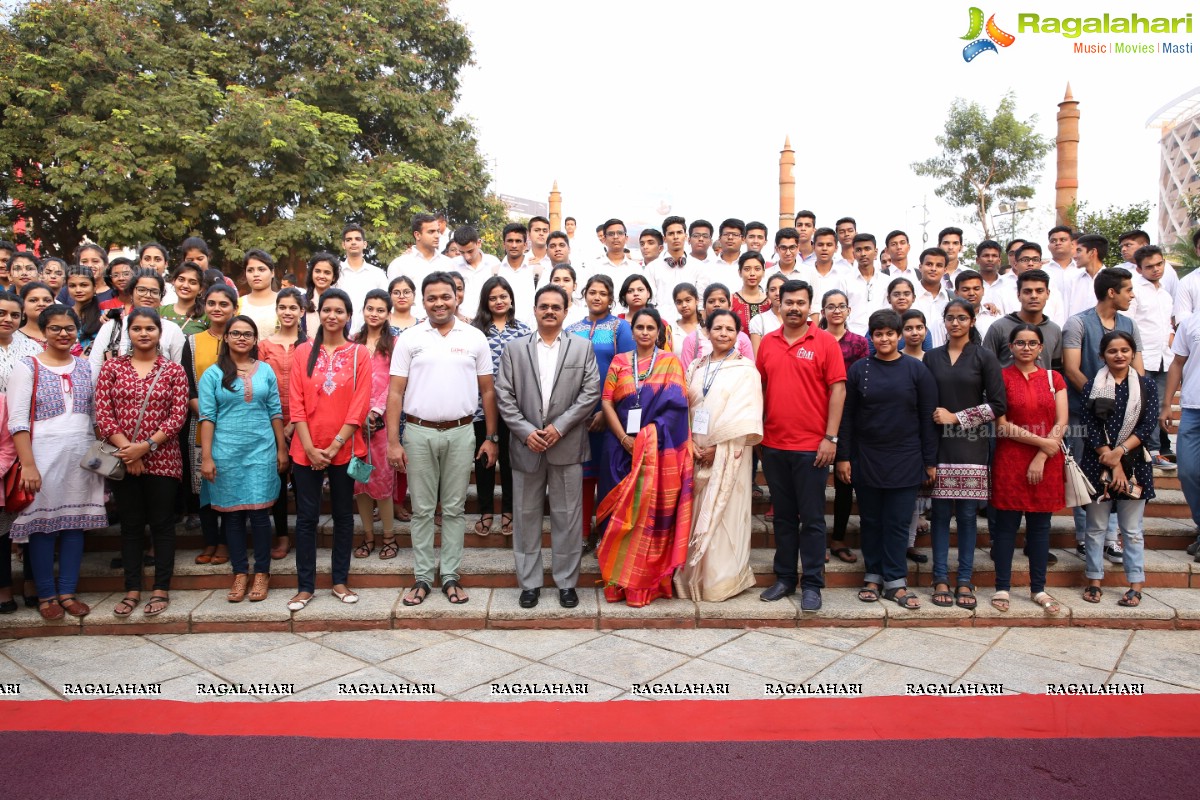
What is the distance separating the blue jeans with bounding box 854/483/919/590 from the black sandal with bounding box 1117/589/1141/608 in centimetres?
118

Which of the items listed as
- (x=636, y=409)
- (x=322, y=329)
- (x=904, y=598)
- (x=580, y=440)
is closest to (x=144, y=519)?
(x=322, y=329)

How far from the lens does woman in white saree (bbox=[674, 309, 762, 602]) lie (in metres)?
4.14

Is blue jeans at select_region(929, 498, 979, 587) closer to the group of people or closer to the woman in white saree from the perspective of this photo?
the group of people

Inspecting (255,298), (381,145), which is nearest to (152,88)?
(381,145)

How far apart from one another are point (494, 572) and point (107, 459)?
2211 mm

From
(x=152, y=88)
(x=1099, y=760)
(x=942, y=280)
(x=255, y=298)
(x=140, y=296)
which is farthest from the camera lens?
(x=152, y=88)

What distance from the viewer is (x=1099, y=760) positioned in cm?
273

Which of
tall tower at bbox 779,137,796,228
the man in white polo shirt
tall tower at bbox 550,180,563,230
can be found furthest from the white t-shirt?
tall tower at bbox 550,180,563,230

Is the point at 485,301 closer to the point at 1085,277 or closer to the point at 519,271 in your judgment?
the point at 519,271

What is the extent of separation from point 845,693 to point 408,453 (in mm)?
2558

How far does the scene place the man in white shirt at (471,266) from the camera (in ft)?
20.0

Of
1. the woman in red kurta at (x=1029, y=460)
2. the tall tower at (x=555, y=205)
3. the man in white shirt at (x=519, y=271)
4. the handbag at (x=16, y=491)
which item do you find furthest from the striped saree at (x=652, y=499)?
→ the tall tower at (x=555, y=205)

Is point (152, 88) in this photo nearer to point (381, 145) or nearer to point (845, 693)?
point (381, 145)

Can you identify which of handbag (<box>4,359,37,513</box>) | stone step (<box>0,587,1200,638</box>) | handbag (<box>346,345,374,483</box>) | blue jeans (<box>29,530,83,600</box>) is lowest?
stone step (<box>0,587,1200,638</box>)
